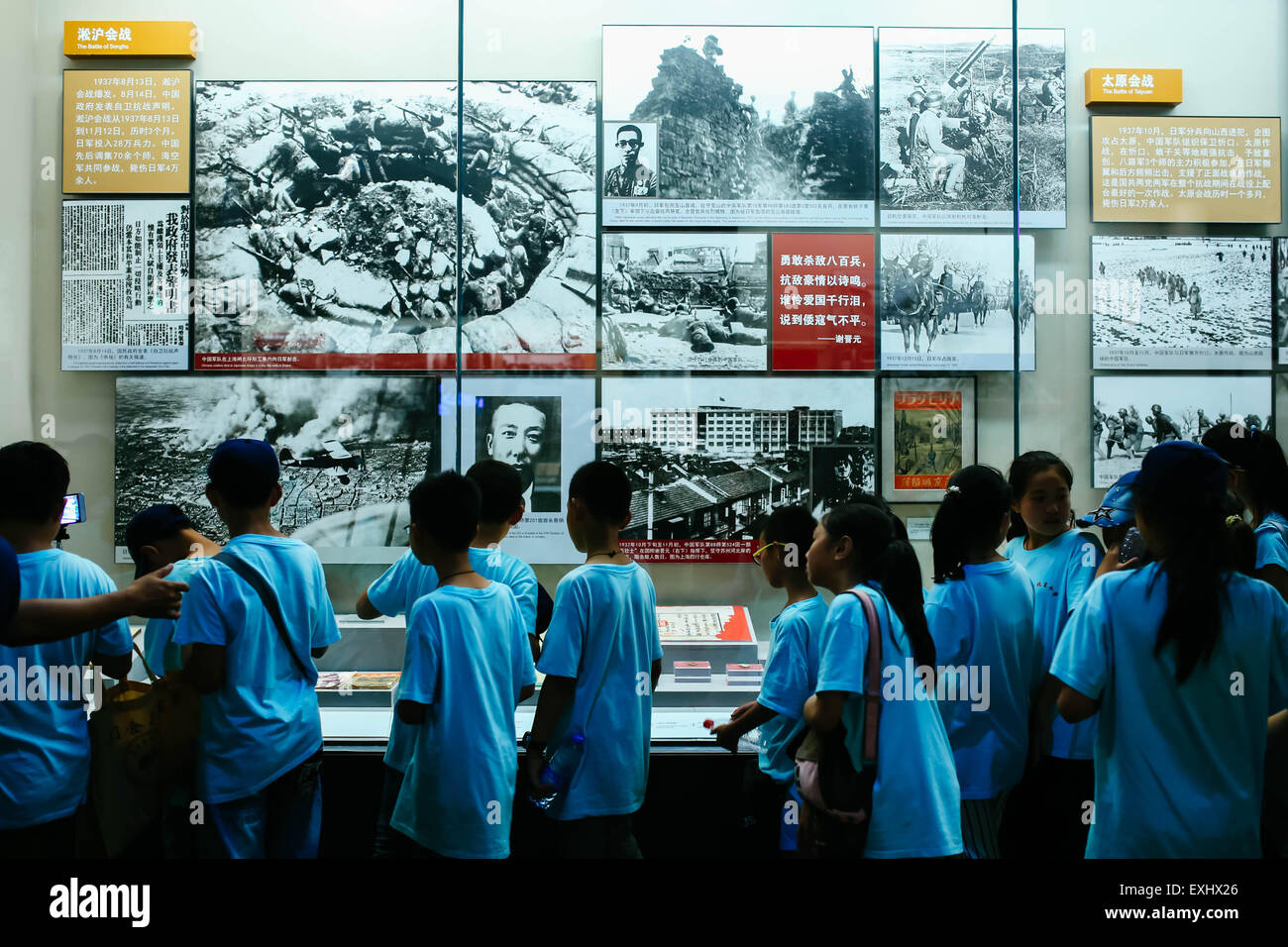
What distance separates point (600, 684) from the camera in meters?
2.62

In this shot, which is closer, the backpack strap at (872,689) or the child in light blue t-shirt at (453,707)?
the backpack strap at (872,689)

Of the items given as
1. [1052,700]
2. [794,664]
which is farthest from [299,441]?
[1052,700]

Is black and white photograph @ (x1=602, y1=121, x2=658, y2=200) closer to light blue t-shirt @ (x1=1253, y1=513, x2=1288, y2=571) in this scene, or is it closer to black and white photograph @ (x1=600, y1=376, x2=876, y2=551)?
black and white photograph @ (x1=600, y1=376, x2=876, y2=551)

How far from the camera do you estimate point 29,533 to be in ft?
8.09

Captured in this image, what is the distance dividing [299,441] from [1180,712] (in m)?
3.21

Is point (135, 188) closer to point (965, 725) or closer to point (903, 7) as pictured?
point (903, 7)

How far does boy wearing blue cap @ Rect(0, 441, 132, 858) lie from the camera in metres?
2.38

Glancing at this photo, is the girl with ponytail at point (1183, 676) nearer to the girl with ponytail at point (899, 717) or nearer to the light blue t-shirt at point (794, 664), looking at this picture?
the girl with ponytail at point (899, 717)

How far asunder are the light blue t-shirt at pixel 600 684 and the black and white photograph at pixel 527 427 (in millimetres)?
1200

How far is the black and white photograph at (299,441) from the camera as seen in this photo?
3777 millimetres

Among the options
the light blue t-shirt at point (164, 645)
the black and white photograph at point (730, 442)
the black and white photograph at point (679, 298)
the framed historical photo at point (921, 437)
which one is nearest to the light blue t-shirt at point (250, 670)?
the light blue t-shirt at point (164, 645)

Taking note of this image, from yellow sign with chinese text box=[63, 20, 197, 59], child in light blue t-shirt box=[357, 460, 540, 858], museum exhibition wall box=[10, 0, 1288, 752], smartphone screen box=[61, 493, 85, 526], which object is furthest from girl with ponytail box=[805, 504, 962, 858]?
yellow sign with chinese text box=[63, 20, 197, 59]
